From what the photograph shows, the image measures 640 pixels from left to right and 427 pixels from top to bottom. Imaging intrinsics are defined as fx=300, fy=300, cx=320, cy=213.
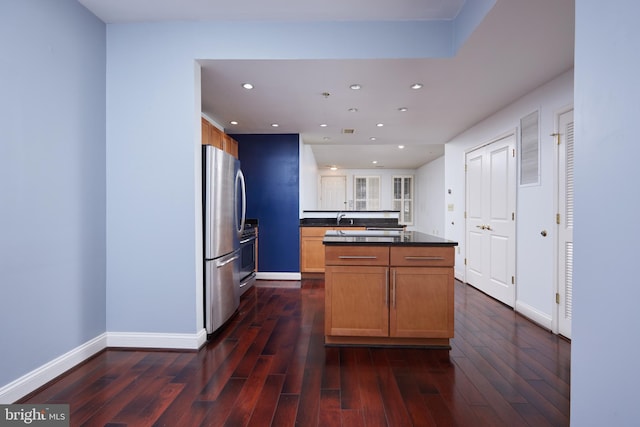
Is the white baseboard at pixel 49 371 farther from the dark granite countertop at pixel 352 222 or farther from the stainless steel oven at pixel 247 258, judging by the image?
the dark granite countertop at pixel 352 222

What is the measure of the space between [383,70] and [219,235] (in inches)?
83.3

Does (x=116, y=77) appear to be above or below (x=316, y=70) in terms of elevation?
below

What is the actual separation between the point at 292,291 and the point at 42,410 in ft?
9.44

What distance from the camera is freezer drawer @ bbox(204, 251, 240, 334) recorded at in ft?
8.75

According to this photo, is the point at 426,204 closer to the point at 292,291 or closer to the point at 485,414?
the point at 292,291

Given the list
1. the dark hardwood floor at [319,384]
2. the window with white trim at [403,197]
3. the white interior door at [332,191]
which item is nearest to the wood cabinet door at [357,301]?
the dark hardwood floor at [319,384]

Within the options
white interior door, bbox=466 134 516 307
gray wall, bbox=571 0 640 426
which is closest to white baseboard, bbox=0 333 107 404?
gray wall, bbox=571 0 640 426

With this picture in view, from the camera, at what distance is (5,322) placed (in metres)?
1.72

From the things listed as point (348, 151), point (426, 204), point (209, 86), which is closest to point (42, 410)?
point (209, 86)

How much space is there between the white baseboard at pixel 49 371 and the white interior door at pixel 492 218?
4.16m

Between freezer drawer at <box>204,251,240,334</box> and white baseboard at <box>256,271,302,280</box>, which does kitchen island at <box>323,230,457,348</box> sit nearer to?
freezer drawer at <box>204,251,240,334</box>

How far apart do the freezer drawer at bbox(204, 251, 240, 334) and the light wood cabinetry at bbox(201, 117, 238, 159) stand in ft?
5.10

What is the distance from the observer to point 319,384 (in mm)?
1953

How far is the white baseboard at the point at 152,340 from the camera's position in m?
2.47
